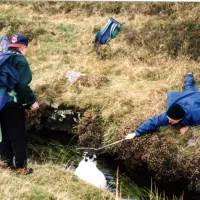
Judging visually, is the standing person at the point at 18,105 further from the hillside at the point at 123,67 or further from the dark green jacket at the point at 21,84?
the hillside at the point at 123,67

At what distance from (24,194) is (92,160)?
1.70 m

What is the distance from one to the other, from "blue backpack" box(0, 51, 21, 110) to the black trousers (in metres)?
0.20

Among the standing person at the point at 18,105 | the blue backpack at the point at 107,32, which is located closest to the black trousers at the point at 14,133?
the standing person at the point at 18,105

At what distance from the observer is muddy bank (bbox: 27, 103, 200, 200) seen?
627 centimetres

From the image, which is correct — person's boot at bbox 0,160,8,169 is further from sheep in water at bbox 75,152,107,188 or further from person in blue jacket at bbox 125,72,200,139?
person in blue jacket at bbox 125,72,200,139

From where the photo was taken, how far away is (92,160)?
20.3 ft

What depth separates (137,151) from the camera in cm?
663

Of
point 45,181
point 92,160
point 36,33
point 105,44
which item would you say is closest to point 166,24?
point 105,44

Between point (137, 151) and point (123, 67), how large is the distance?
110 inches

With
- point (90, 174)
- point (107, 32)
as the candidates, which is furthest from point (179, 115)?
point (107, 32)

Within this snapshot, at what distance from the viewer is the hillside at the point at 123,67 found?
6.55 m

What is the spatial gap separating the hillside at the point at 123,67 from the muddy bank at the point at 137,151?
2cm

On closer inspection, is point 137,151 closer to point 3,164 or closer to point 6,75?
point 3,164

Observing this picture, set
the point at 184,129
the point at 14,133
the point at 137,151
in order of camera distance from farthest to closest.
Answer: the point at 137,151 < the point at 184,129 < the point at 14,133
